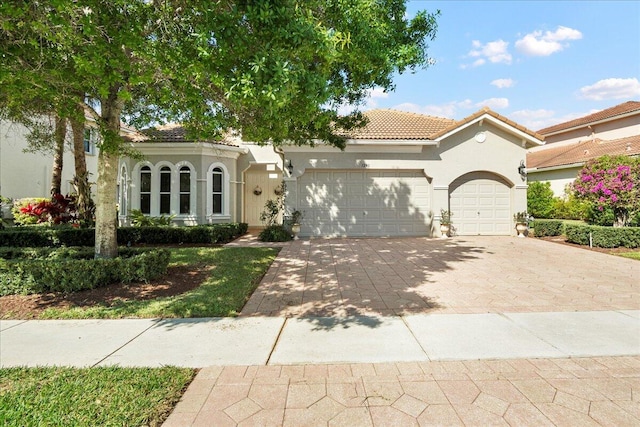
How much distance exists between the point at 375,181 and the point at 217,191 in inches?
278

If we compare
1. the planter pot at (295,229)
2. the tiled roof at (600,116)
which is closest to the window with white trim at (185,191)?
the planter pot at (295,229)

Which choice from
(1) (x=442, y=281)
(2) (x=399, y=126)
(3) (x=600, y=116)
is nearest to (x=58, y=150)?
(2) (x=399, y=126)

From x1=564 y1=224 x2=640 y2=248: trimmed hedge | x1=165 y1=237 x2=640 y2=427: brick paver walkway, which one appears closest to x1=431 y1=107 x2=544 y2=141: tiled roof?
x1=564 y1=224 x2=640 y2=248: trimmed hedge

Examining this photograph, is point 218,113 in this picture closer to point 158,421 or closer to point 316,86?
point 316,86

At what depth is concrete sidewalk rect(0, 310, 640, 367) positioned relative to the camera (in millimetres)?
3504

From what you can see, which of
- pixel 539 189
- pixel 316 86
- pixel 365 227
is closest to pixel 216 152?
pixel 365 227

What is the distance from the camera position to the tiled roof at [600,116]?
67.6 feet

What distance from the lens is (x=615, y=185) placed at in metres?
11.0

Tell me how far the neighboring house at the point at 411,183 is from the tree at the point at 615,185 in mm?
2487

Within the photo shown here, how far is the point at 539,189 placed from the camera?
18562 millimetres

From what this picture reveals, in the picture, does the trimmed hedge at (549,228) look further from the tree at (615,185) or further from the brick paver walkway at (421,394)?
the brick paver walkway at (421,394)

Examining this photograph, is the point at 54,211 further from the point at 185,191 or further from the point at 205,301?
the point at 205,301

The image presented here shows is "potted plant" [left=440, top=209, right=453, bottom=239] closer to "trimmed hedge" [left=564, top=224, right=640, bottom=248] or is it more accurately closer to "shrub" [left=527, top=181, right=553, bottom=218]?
"trimmed hedge" [left=564, top=224, right=640, bottom=248]

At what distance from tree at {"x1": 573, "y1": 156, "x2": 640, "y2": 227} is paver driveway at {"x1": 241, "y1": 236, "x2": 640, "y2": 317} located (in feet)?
7.58
